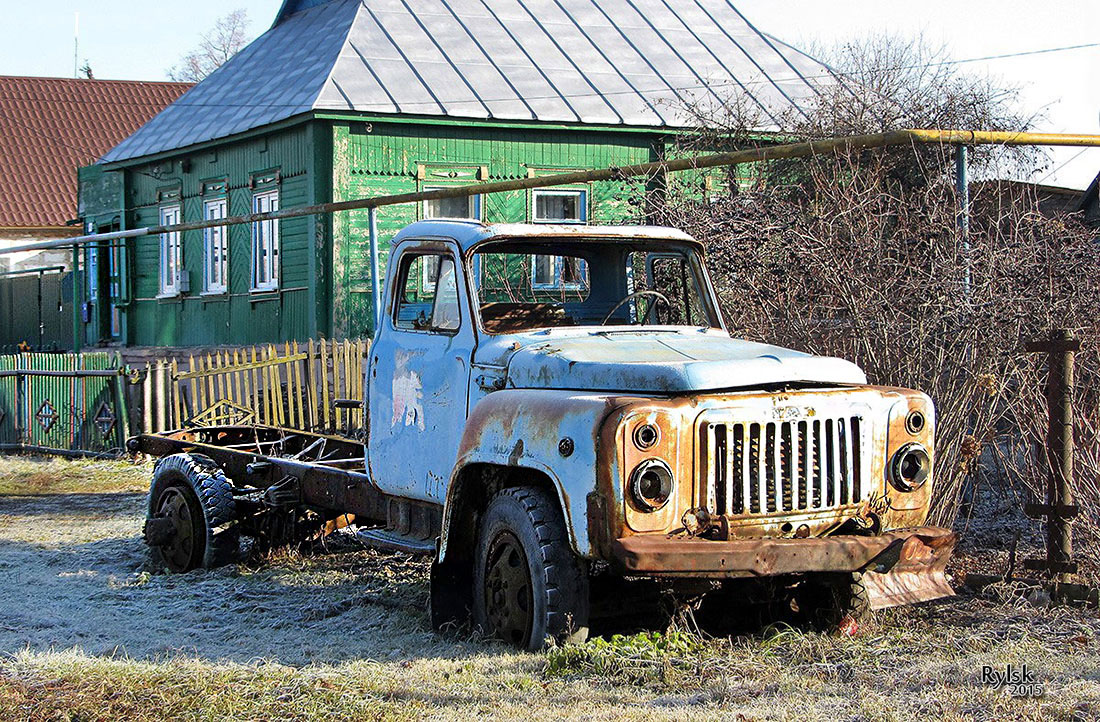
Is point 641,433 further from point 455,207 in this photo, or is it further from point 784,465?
point 455,207

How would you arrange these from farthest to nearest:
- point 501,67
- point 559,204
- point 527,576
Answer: point 501,67
point 559,204
point 527,576

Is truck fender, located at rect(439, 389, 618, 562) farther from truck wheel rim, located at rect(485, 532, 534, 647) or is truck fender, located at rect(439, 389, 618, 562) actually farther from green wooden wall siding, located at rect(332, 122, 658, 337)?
green wooden wall siding, located at rect(332, 122, 658, 337)

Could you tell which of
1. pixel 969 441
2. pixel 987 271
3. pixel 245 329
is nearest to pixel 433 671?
pixel 969 441

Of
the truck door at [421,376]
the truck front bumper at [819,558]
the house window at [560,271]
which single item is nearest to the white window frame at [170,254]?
the house window at [560,271]

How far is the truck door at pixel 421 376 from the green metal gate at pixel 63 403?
29.7ft

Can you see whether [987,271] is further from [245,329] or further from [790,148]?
[245,329]

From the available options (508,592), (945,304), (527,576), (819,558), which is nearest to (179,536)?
(508,592)

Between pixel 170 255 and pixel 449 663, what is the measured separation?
723 inches

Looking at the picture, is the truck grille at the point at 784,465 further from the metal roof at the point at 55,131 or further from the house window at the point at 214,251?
the metal roof at the point at 55,131

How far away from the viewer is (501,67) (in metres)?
19.5

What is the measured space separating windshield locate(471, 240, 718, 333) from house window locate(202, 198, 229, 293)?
14467 mm

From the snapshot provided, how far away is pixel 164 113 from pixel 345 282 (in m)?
7.25

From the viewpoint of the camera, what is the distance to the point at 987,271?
7.47 metres

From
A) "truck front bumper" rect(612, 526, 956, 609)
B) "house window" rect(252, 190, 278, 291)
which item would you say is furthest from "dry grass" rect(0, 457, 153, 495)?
"truck front bumper" rect(612, 526, 956, 609)
